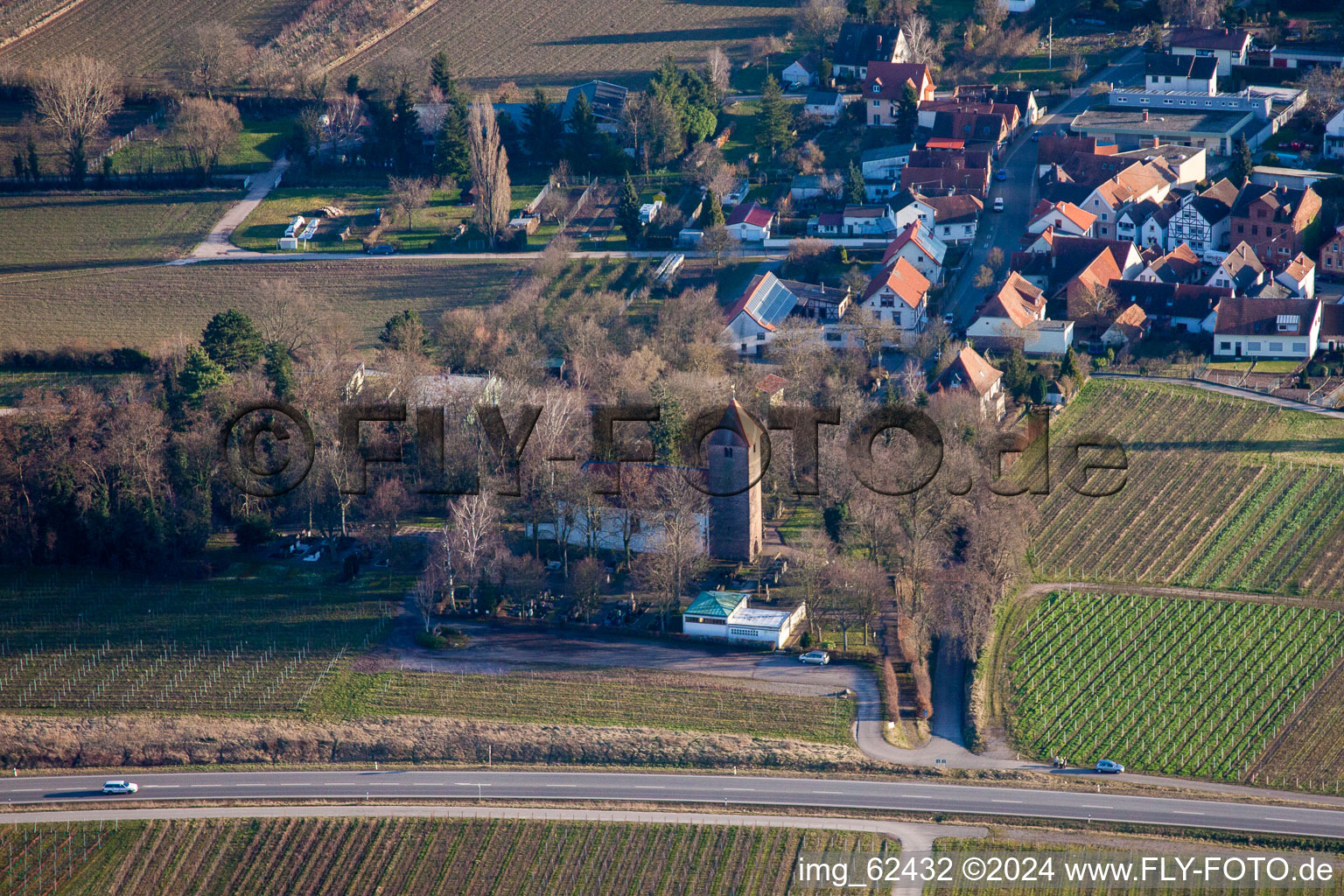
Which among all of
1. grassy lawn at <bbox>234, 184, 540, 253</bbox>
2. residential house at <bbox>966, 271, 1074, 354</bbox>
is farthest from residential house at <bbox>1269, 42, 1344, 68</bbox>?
grassy lawn at <bbox>234, 184, 540, 253</bbox>

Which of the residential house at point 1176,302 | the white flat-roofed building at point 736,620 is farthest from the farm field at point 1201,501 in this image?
the white flat-roofed building at point 736,620

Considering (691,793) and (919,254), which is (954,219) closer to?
(919,254)

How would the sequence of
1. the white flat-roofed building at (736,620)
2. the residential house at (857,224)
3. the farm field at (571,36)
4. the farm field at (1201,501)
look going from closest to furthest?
the white flat-roofed building at (736,620) < the farm field at (1201,501) < the residential house at (857,224) < the farm field at (571,36)

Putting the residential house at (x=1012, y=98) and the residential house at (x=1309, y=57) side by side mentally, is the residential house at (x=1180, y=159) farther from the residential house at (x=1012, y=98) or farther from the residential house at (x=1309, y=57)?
the residential house at (x=1309, y=57)

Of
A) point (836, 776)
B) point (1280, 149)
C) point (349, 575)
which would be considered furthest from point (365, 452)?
point (1280, 149)

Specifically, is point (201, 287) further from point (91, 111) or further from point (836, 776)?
point (836, 776)

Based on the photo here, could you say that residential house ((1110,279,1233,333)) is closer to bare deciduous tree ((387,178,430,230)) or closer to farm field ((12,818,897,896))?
bare deciduous tree ((387,178,430,230))

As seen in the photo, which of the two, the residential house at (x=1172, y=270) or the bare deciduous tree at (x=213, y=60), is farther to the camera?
the bare deciduous tree at (x=213, y=60)
